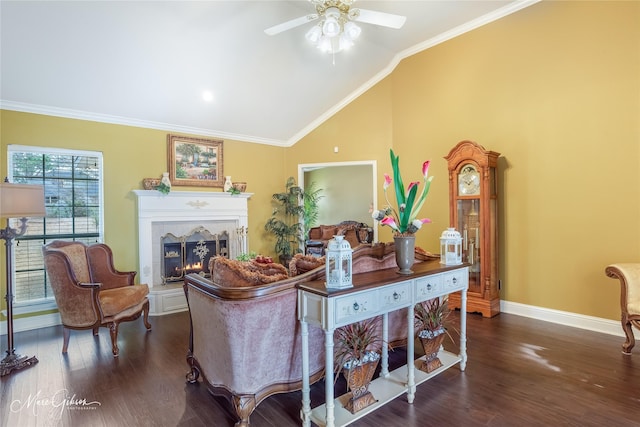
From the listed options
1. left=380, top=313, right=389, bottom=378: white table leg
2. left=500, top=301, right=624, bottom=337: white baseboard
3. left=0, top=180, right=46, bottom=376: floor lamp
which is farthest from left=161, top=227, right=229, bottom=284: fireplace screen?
left=500, top=301, right=624, bottom=337: white baseboard

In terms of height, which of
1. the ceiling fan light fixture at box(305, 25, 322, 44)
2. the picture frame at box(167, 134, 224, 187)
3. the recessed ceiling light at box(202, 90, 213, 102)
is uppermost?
the recessed ceiling light at box(202, 90, 213, 102)

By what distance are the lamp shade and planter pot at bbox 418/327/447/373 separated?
3.68 metres

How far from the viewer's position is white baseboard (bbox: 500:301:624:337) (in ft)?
12.0

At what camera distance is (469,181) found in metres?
→ 4.45

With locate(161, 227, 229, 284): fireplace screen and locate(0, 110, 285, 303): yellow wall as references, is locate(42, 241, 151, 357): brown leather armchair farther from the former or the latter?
locate(161, 227, 229, 284): fireplace screen

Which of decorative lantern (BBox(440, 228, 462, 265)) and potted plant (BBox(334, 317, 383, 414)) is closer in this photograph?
potted plant (BBox(334, 317, 383, 414))

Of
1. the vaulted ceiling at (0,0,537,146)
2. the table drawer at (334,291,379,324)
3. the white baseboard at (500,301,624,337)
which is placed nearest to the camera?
the table drawer at (334,291,379,324)

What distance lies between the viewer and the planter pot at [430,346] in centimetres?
274

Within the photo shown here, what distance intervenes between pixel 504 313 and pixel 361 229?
11.0 feet

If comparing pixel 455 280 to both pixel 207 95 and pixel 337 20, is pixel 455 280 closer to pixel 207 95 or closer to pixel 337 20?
pixel 337 20

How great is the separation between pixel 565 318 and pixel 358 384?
10.5 feet

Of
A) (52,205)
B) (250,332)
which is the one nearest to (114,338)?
(250,332)

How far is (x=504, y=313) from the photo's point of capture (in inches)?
175

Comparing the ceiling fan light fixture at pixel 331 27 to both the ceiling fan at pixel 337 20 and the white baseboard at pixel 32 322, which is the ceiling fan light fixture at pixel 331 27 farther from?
the white baseboard at pixel 32 322
